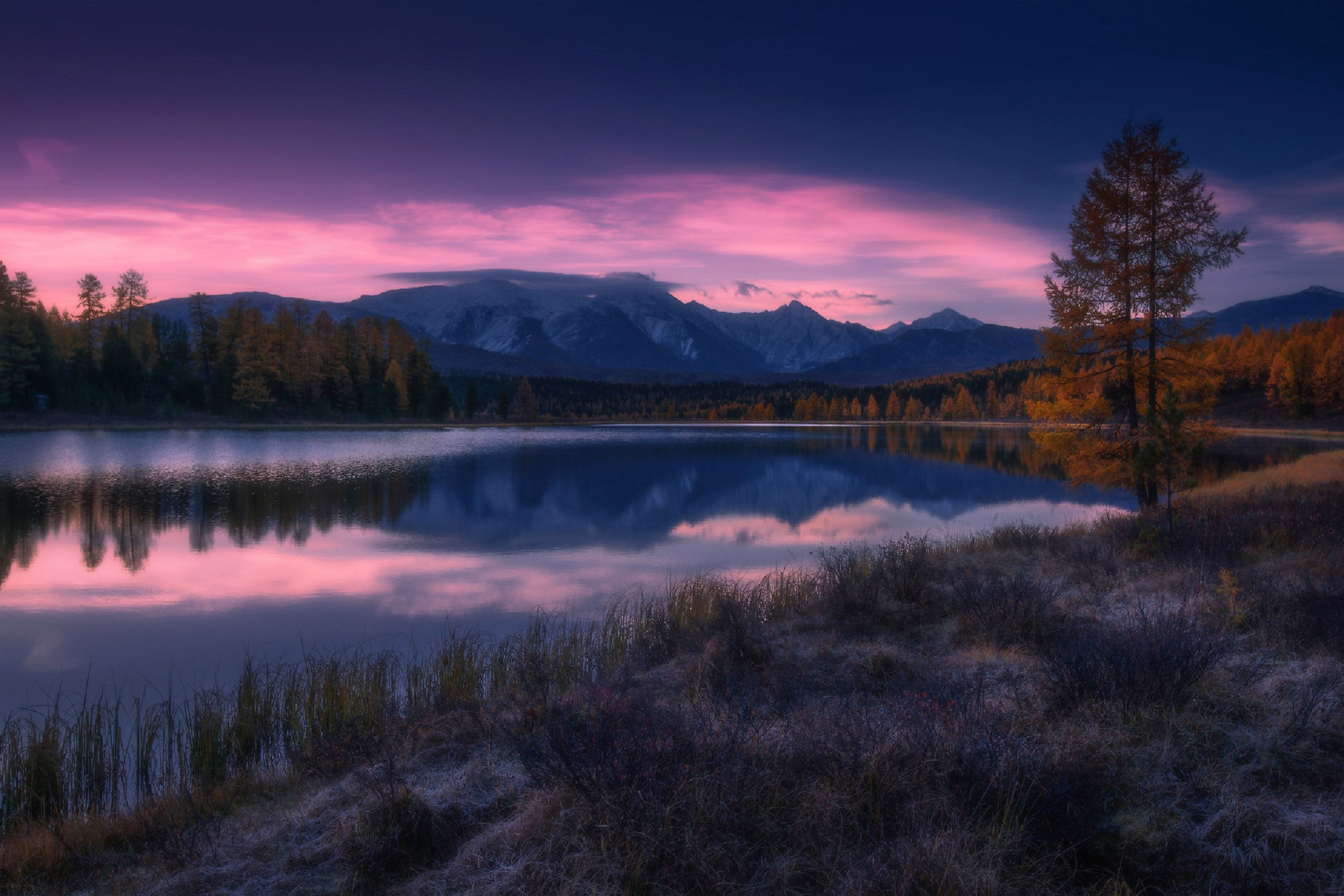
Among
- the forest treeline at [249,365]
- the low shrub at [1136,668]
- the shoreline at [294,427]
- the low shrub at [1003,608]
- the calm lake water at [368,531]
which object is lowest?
the calm lake water at [368,531]

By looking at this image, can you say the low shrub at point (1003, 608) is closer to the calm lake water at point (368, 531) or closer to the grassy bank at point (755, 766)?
the grassy bank at point (755, 766)

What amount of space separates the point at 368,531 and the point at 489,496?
8447mm

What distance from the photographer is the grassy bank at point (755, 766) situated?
13.0ft

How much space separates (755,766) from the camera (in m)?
4.69

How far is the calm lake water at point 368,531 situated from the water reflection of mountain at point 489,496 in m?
0.15

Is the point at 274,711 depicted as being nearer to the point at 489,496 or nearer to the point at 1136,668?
the point at 1136,668

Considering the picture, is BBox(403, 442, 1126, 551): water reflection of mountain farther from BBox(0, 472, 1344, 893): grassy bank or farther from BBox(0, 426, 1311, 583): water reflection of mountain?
BBox(0, 472, 1344, 893): grassy bank

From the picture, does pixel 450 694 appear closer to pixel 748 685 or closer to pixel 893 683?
pixel 748 685

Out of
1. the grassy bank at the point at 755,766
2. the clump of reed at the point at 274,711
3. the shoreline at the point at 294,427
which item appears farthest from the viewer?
the shoreline at the point at 294,427

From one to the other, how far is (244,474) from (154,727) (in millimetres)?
28782

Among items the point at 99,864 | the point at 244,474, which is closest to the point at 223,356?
the point at 244,474

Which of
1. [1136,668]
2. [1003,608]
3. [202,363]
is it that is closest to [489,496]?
[1003,608]

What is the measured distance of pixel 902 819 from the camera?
13.7 feet

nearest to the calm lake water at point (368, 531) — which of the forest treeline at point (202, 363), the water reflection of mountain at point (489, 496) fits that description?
the water reflection of mountain at point (489, 496)
